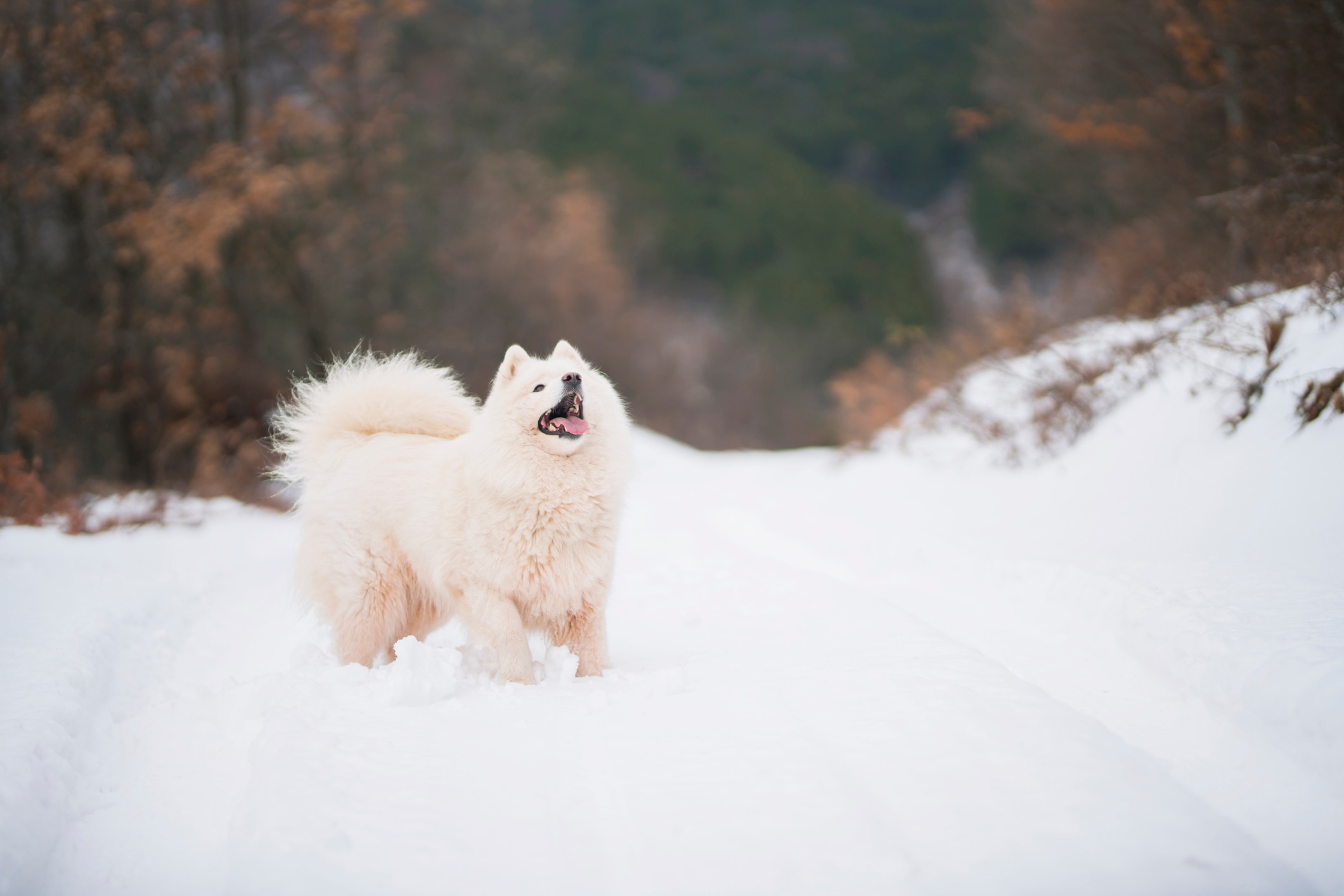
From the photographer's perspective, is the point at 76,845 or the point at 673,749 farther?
the point at 673,749

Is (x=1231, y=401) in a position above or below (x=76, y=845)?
above

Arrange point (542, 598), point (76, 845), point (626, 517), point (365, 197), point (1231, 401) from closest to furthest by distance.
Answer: point (76, 845) → point (542, 598) → point (1231, 401) → point (626, 517) → point (365, 197)

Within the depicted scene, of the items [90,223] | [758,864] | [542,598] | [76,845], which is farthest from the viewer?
[90,223]

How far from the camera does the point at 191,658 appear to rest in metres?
4.40

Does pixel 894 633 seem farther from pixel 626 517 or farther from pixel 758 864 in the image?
pixel 626 517

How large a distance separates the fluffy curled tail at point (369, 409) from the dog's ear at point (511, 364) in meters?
0.58

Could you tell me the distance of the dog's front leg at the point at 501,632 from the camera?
369 centimetres

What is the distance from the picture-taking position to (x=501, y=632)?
3725 millimetres

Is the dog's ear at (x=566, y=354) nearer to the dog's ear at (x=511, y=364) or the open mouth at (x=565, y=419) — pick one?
the dog's ear at (x=511, y=364)

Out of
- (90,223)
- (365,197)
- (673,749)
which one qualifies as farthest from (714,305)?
(673,749)

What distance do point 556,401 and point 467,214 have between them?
18255 millimetres

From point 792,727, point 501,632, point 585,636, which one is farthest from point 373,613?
point 792,727

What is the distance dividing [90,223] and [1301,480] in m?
13.8

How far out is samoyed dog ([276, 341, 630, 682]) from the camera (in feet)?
12.5
